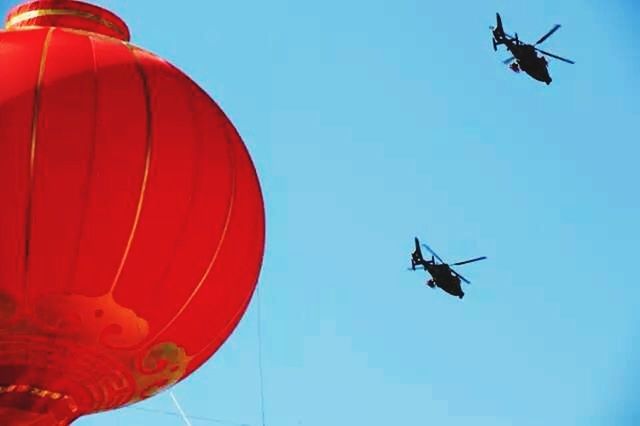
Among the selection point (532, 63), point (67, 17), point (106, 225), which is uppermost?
point (532, 63)

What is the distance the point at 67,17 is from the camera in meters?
18.9

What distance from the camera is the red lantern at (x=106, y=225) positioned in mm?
16812

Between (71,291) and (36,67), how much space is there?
92.3 inches

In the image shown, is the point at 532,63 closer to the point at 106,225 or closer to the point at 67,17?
the point at 67,17

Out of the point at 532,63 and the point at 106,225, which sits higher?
the point at 532,63

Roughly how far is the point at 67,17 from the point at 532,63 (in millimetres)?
11872

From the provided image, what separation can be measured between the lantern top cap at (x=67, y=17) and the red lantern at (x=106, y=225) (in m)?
0.29

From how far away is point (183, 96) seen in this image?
18250 millimetres

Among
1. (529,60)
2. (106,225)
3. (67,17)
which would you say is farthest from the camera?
(529,60)

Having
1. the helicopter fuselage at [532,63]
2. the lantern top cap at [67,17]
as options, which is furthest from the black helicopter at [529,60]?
the lantern top cap at [67,17]

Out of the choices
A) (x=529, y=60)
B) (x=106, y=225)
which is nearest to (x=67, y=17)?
(x=106, y=225)

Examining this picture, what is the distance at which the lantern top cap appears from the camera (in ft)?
61.9

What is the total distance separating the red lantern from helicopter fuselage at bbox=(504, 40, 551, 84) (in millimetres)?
11251

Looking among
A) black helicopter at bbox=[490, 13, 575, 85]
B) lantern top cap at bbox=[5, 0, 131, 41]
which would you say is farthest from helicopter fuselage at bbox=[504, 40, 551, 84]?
lantern top cap at bbox=[5, 0, 131, 41]
